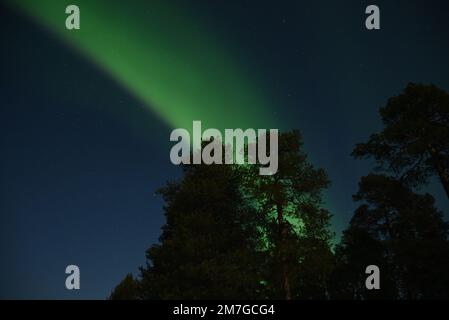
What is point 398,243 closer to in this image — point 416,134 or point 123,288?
point 416,134

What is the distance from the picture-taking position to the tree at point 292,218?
17766mm

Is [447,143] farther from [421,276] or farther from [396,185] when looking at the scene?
[421,276]

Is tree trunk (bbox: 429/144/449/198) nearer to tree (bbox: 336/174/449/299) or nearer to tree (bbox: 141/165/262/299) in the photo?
tree (bbox: 336/174/449/299)

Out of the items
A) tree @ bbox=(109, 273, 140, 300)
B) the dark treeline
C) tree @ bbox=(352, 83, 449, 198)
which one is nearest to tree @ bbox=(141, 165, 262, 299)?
the dark treeline

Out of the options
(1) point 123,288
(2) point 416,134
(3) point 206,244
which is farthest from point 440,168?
(1) point 123,288

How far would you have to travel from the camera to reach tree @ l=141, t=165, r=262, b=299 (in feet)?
55.6

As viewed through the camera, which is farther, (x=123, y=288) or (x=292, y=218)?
(x=123, y=288)

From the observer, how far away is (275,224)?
19.2m

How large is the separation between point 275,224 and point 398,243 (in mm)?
7804

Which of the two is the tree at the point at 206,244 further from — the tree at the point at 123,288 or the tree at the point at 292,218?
the tree at the point at 123,288

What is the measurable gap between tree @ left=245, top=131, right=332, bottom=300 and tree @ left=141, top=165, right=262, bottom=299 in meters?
0.94

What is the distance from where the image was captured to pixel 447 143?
17547mm
